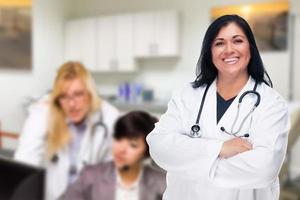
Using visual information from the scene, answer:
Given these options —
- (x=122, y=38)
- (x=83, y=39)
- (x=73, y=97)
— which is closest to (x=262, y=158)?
(x=73, y=97)

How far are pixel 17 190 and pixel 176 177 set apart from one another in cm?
47

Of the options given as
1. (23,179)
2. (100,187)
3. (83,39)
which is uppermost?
(83,39)

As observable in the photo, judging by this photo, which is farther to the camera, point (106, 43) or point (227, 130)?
point (106, 43)

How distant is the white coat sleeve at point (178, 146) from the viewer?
7 centimetres

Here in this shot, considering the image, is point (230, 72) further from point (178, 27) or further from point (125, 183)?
point (178, 27)

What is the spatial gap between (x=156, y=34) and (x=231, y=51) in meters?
2.76

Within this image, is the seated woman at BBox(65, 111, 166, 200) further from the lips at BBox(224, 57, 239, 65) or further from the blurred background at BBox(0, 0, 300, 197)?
the blurred background at BBox(0, 0, 300, 197)

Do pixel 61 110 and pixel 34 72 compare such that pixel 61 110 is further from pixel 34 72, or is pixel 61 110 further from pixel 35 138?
pixel 34 72

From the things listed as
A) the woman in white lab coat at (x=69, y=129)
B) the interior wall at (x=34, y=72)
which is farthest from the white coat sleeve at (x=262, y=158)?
the interior wall at (x=34, y=72)

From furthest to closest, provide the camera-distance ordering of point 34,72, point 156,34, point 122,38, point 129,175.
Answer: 1. point 122,38
2. point 156,34
3. point 34,72
4. point 129,175

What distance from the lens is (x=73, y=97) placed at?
0.35 m

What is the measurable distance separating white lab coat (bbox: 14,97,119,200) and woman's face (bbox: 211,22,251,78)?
289 millimetres

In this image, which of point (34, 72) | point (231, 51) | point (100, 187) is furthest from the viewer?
point (34, 72)

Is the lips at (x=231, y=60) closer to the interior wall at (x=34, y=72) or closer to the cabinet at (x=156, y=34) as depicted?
the interior wall at (x=34, y=72)
